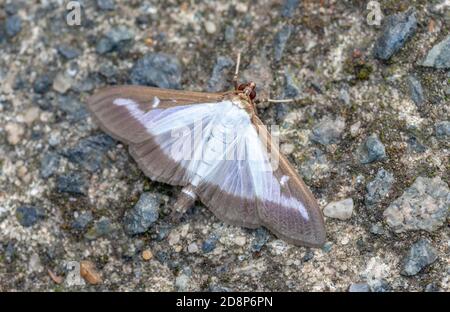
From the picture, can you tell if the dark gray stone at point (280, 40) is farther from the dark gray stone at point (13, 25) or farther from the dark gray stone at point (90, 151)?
the dark gray stone at point (13, 25)

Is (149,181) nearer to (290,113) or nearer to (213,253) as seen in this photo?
(213,253)

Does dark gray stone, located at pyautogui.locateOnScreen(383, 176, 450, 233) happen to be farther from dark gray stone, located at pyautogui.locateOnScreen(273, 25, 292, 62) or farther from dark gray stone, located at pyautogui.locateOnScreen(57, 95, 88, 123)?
dark gray stone, located at pyautogui.locateOnScreen(57, 95, 88, 123)

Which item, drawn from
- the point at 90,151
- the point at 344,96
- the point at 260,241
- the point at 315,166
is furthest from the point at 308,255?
the point at 90,151

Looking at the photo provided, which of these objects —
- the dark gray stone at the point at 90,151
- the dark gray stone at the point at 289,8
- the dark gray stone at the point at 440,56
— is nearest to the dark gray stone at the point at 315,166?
the dark gray stone at the point at 440,56

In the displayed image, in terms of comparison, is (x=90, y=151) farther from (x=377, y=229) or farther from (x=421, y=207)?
(x=421, y=207)

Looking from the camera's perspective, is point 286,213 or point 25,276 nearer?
point 286,213
